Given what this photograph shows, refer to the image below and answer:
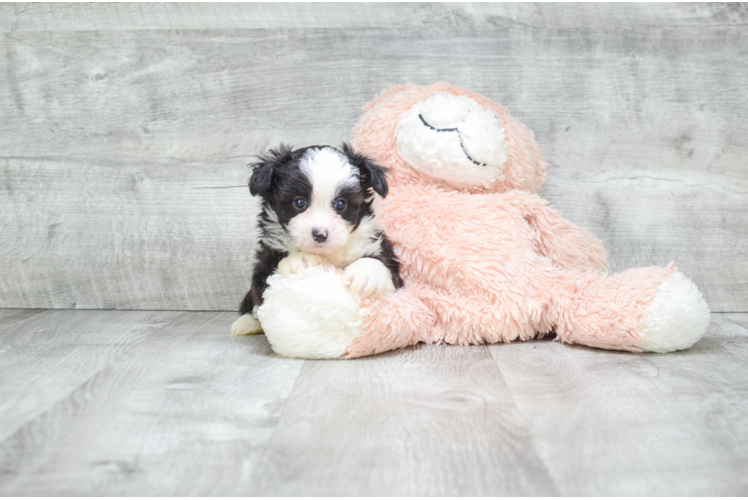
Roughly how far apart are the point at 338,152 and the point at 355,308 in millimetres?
350

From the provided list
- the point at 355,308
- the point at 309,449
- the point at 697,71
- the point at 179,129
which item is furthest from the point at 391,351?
the point at 697,71

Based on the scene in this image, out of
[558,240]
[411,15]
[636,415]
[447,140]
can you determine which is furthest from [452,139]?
[636,415]

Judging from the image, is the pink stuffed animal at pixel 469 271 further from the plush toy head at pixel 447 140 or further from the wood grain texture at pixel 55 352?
the wood grain texture at pixel 55 352

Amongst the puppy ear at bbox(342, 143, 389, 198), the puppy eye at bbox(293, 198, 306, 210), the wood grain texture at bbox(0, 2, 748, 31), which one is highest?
the wood grain texture at bbox(0, 2, 748, 31)

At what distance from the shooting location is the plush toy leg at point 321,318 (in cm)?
140

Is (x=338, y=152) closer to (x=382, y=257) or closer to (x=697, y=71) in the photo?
(x=382, y=257)

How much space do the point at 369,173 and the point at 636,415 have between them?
0.74 metres

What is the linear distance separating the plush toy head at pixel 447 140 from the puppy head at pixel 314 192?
265 millimetres

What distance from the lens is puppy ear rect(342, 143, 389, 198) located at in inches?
57.5

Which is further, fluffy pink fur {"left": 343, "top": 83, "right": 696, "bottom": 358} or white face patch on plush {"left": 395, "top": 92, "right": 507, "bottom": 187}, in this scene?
white face patch on plush {"left": 395, "top": 92, "right": 507, "bottom": 187}

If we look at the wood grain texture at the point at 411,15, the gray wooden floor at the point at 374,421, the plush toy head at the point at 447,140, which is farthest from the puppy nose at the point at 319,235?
the wood grain texture at the point at 411,15

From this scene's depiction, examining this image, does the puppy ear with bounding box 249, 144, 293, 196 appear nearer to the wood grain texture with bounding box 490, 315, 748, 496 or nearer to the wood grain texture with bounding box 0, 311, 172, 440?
the wood grain texture with bounding box 0, 311, 172, 440

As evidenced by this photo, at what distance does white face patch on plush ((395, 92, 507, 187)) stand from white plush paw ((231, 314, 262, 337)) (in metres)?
0.59

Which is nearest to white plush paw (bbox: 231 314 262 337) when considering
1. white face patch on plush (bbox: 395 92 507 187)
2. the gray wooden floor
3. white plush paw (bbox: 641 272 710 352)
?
the gray wooden floor
